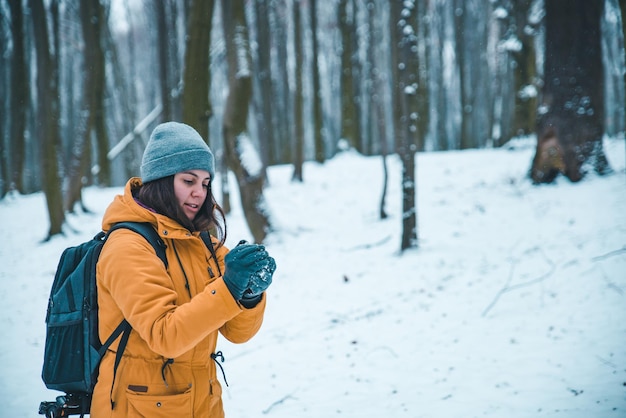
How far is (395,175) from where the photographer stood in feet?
47.9

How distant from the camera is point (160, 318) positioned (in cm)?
152

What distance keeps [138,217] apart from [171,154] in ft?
0.99

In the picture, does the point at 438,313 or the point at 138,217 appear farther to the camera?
the point at 438,313

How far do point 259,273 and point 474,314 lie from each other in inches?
181

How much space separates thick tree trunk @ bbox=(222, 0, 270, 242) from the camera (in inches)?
330

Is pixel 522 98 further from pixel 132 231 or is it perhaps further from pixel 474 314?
pixel 132 231

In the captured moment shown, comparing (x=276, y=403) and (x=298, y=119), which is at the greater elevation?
(x=298, y=119)

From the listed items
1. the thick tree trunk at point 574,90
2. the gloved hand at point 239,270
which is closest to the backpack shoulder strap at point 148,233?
the gloved hand at point 239,270

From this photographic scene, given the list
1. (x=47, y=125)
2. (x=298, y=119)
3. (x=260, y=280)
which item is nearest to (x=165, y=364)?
(x=260, y=280)

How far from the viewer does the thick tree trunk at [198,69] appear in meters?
5.39

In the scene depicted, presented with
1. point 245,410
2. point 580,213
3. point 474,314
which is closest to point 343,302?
point 474,314

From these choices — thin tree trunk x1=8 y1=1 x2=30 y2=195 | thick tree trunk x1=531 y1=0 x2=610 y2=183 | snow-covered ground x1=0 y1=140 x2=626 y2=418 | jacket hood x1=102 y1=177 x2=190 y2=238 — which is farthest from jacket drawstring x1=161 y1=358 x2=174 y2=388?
thin tree trunk x1=8 y1=1 x2=30 y2=195

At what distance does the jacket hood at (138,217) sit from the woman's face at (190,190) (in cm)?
12

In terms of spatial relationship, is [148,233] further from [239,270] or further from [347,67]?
[347,67]
